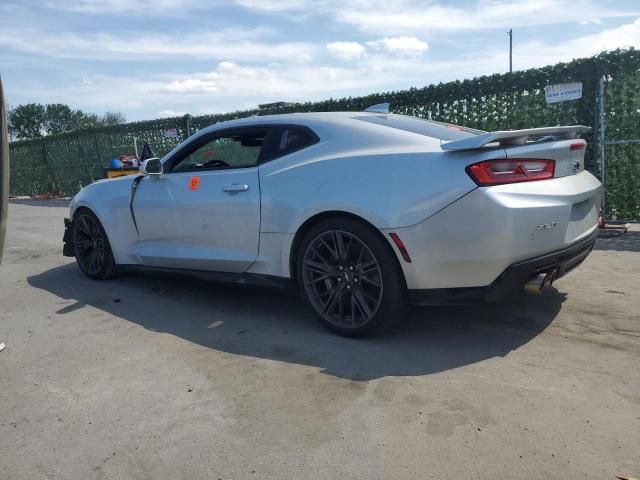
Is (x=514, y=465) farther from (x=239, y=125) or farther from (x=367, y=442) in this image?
(x=239, y=125)

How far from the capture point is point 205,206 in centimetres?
430

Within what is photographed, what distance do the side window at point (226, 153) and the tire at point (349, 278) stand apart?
2.99ft

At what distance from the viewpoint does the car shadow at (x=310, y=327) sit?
3.31 metres

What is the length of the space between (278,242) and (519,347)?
1724 millimetres

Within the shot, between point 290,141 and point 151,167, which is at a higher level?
point 290,141

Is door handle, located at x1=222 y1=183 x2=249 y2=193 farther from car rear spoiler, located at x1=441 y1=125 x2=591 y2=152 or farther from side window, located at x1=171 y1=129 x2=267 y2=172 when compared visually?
car rear spoiler, located at x1=441 y1=125 x2=591 y2=152

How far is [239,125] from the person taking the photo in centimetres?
444

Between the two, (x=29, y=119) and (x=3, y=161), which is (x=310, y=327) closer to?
(x=3, y=161)

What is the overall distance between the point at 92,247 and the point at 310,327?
2800 mm

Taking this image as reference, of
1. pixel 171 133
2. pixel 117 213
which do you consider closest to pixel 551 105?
pixel 117 213

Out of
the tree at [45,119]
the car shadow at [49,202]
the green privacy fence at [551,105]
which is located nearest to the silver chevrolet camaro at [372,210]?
the green privacy fence at [551,105]

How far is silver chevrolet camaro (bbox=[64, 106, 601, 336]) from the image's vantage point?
10.2 feet

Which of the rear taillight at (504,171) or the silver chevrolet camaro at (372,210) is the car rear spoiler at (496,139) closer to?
the silver chevrolet camaro at (372,210)

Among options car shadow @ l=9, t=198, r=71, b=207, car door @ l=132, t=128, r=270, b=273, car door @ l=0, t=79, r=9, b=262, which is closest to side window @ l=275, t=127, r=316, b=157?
car door @ l=132, t=128, r=270, b=273
